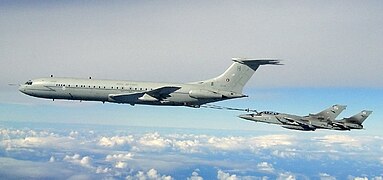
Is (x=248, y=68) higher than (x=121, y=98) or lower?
higher

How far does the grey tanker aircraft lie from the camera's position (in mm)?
104188

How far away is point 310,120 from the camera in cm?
10688

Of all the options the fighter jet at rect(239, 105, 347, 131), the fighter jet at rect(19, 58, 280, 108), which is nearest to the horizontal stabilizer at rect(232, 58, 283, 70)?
the fighter jet at rect(19, 58, 280, 108)

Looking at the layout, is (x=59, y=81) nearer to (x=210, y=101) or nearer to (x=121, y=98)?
(x=121, y=98)

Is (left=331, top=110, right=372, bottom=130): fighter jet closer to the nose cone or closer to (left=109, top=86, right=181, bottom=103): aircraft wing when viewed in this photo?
(left=109, top=86, right=181, bottom=103): aircraft wing

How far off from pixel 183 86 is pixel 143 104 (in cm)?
613

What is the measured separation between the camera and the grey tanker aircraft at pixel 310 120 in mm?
104188

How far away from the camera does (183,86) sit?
261 feet

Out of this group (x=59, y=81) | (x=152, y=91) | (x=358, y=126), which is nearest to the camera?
(x=152, y=91)

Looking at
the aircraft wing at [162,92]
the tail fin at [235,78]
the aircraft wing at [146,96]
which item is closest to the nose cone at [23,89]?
the aircraft wing at [146,96]

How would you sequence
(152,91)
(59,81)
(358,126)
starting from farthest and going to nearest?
(358,126), (59,81), (152,91)

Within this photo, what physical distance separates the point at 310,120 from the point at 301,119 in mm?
1688

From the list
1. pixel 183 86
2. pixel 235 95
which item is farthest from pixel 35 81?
pixel 235 95

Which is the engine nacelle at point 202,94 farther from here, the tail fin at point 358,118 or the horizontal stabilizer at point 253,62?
the tail fin at point 358,118
